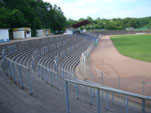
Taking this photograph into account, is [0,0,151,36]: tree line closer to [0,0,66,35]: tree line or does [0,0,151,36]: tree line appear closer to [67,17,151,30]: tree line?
[0,0,66,35]: tree line

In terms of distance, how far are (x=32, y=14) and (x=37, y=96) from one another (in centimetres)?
4578

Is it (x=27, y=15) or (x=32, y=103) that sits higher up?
(x=27, y=15)

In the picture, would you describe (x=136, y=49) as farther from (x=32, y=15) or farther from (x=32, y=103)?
(x=32, y=103)

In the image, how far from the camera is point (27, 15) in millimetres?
47469

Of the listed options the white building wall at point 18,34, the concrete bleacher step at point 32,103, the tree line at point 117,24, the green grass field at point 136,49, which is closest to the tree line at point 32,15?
the tree line at point 117,24

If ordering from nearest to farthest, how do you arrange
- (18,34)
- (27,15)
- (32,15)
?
(18,34)
(27,15)
(32,15)

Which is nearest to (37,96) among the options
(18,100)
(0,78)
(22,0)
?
(18,100)

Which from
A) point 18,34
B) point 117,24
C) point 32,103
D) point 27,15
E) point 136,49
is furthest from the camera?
point 117,24

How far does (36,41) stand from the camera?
85.0 feet

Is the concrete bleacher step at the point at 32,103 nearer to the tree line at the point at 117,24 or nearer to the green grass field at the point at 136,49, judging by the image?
the green grass field at the point at 136,49

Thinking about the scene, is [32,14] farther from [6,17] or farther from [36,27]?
[6,17]

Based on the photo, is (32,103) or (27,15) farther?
(27,15)

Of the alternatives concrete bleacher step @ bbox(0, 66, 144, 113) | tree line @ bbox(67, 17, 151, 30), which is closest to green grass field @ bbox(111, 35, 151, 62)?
concrete bleacher step @ bbox(0, 66, 144, 113)

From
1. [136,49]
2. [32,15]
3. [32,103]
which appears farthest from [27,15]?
[32,103]
